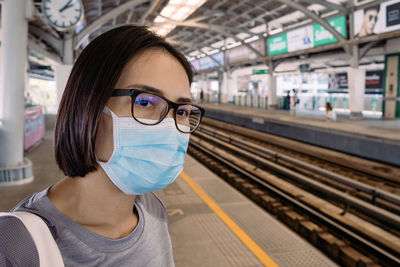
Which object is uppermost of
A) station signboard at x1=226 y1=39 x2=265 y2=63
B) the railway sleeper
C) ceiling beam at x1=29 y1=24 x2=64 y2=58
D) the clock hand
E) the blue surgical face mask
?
station signboard at x1=226 y1=39 x2=265 y2=63

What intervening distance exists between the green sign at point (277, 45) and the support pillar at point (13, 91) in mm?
15850

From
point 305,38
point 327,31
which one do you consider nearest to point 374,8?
point 327,31

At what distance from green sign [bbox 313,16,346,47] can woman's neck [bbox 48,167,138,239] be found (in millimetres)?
16038

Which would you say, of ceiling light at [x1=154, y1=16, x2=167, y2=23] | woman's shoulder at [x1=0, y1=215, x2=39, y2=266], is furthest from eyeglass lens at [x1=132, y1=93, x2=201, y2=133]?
ceiling light at [x1=154, y1=16, x2=167, y2=23]

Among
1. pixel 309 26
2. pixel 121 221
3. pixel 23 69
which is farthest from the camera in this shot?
pixel 309 26

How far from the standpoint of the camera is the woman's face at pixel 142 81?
40.1 inches

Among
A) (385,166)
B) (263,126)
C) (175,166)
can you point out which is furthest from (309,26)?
(175,166)

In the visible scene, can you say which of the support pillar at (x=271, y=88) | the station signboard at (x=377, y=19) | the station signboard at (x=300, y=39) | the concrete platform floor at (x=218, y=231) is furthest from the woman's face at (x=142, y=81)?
the support pillar at (x=271, y=88)

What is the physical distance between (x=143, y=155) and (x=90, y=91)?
0.32 meters

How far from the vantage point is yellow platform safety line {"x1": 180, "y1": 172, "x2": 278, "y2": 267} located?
120 inches

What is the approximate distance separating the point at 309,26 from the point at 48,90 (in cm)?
1498

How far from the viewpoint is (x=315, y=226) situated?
190 inches

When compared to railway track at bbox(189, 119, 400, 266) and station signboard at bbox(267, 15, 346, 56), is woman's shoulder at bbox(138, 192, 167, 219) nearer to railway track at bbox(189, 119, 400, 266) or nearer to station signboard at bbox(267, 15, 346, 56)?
railway track at bbox(189, 119, 400, 266)

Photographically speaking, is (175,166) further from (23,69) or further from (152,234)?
(23,69)
